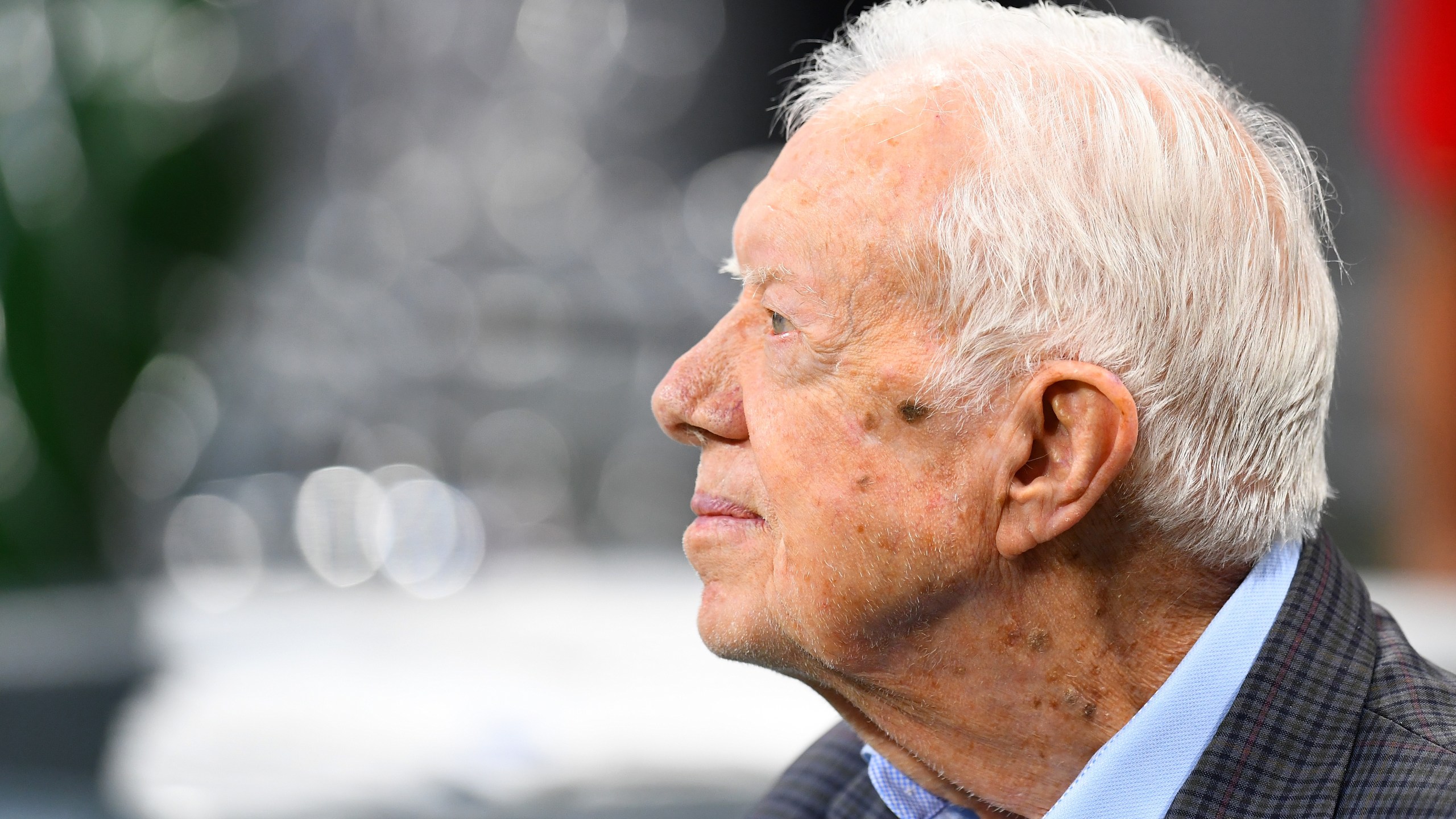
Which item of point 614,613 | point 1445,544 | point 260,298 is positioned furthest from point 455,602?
point 1445,544

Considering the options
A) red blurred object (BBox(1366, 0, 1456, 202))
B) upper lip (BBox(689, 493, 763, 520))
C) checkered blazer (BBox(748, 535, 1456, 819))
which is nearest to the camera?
checkered blazer (BBox(748, 535, 1456, 819))

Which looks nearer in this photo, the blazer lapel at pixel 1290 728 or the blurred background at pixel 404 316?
the blazer lapel at pixel 1290 728

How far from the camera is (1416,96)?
3586 mm

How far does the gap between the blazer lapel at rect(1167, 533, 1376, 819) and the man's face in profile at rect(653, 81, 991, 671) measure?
22 centimetres

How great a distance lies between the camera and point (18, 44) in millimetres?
4051

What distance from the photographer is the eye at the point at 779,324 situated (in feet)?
3.47

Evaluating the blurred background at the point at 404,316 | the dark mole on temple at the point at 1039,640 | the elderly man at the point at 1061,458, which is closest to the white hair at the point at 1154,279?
the elderly man at the point at 1061,458

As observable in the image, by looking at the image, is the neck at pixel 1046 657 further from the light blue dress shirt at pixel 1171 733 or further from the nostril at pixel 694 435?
the nostril at pixel 694 435

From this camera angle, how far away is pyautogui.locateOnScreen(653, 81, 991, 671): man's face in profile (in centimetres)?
98

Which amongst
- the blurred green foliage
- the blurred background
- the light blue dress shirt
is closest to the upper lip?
the light blue dress shirt

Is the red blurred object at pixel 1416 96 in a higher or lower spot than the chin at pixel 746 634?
higher

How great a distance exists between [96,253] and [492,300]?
129cm

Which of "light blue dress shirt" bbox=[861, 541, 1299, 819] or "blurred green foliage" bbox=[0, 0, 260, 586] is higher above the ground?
"blurred green foliage" bbox=[0, 0, 260, 586]

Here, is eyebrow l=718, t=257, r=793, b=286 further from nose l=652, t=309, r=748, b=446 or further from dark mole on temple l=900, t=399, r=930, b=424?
dark mole on temple l=900, t=399, r=930, b=424
